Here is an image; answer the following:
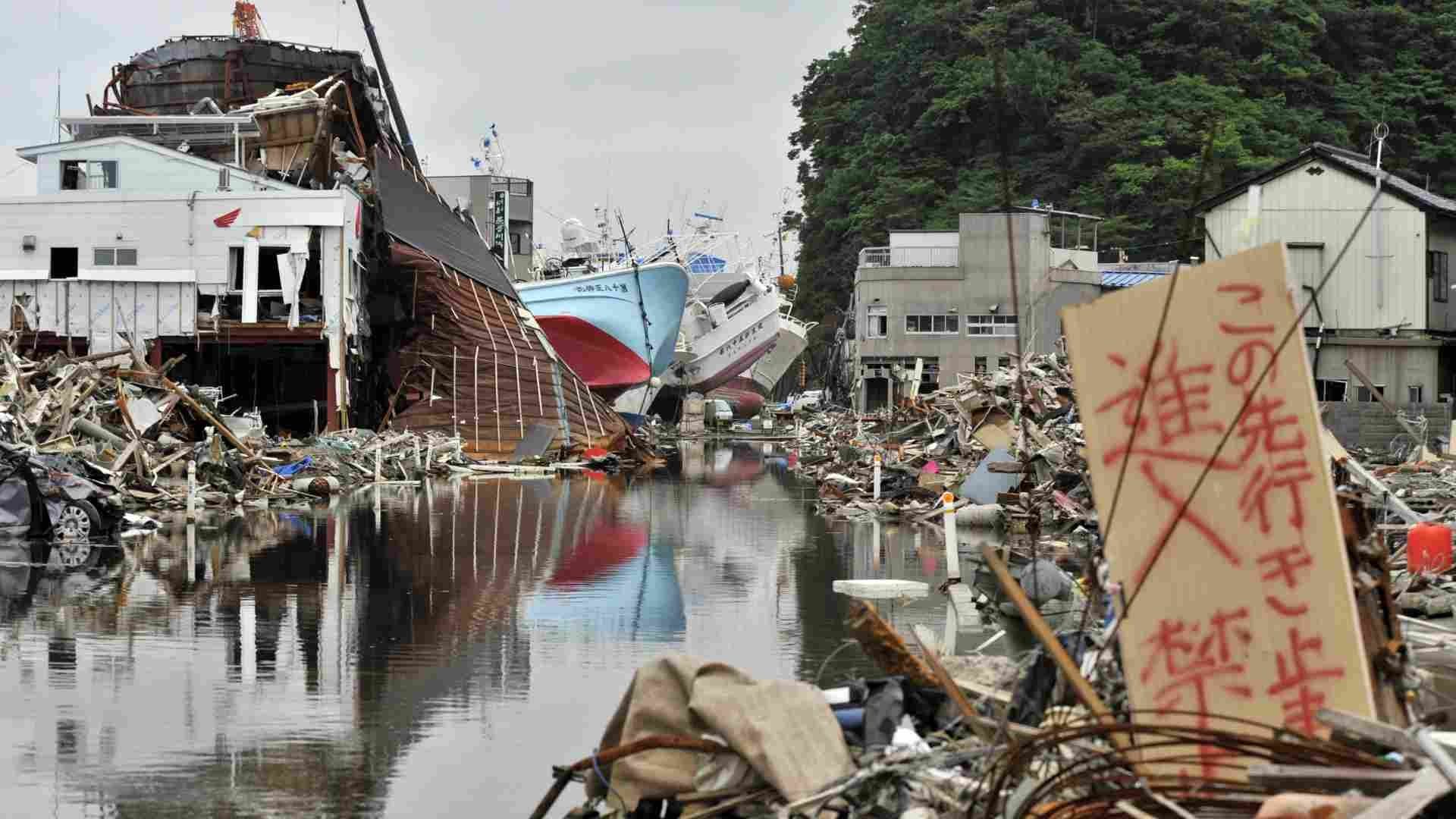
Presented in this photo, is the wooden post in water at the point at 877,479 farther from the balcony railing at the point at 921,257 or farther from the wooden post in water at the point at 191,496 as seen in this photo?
the balcony railing at the point at 921,257

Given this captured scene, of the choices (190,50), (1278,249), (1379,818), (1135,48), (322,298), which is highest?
(1135,48)

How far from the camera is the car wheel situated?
62.7 feet

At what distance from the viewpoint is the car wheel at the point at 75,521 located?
62.7 ft

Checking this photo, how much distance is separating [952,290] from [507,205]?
80.1ft

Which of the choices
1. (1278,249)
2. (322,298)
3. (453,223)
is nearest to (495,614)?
(1278,249)

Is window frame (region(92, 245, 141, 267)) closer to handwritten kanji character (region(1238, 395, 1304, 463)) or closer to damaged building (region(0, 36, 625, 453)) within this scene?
damaged building (region(0, 36, 625, 453))

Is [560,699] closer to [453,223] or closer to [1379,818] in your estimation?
[1379,818]

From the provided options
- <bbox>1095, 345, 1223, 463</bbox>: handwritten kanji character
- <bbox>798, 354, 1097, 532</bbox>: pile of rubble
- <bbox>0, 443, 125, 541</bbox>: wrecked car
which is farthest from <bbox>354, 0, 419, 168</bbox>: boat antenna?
<bbox>1095, 345, 1223, 463</bbox>: handwritten kanji character

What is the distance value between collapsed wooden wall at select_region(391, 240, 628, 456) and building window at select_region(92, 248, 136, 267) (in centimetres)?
668

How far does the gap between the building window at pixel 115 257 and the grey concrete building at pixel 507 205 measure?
3233 centimetres

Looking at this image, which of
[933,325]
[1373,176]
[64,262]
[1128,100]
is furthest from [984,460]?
[1128,100]

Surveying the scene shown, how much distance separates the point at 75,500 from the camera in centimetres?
1923

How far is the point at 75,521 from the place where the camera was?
19234 mm

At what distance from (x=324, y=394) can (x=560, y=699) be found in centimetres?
3370
